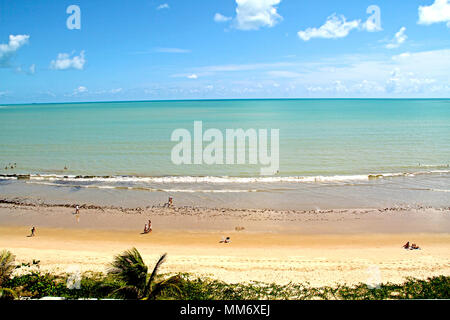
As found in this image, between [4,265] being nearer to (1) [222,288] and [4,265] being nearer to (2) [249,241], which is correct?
(1) [222,288]

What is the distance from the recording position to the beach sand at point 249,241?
13.8 m

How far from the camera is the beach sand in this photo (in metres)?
13.8

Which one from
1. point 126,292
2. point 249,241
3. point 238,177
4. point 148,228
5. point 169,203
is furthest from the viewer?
point 238,177

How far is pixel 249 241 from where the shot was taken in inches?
733

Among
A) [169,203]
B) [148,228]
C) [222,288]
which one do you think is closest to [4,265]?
[222,288]

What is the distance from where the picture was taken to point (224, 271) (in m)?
13.6

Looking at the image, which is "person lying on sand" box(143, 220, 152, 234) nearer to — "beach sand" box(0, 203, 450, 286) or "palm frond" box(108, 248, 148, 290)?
"beach sand" box(0, 203, 450, 286)

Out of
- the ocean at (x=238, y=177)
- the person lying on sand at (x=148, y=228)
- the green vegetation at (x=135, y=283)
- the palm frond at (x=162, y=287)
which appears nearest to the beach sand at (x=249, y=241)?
the person lying on sand at (x=148, y=228)

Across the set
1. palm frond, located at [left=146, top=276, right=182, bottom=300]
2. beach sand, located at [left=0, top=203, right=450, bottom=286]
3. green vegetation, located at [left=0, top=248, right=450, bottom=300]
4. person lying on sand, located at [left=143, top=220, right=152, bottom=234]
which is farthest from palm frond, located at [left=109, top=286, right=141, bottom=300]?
person lying on sand, located at [left=143, top=220, right=152, bottom=234]

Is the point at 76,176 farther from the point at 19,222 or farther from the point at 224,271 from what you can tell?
the point at 224,271

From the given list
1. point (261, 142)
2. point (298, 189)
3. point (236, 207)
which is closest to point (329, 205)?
point (298, 189)

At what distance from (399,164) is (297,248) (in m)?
25.5

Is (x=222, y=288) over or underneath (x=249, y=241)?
underneath

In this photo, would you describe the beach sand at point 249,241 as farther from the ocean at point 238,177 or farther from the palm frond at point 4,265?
the palm frond at point 4,265
